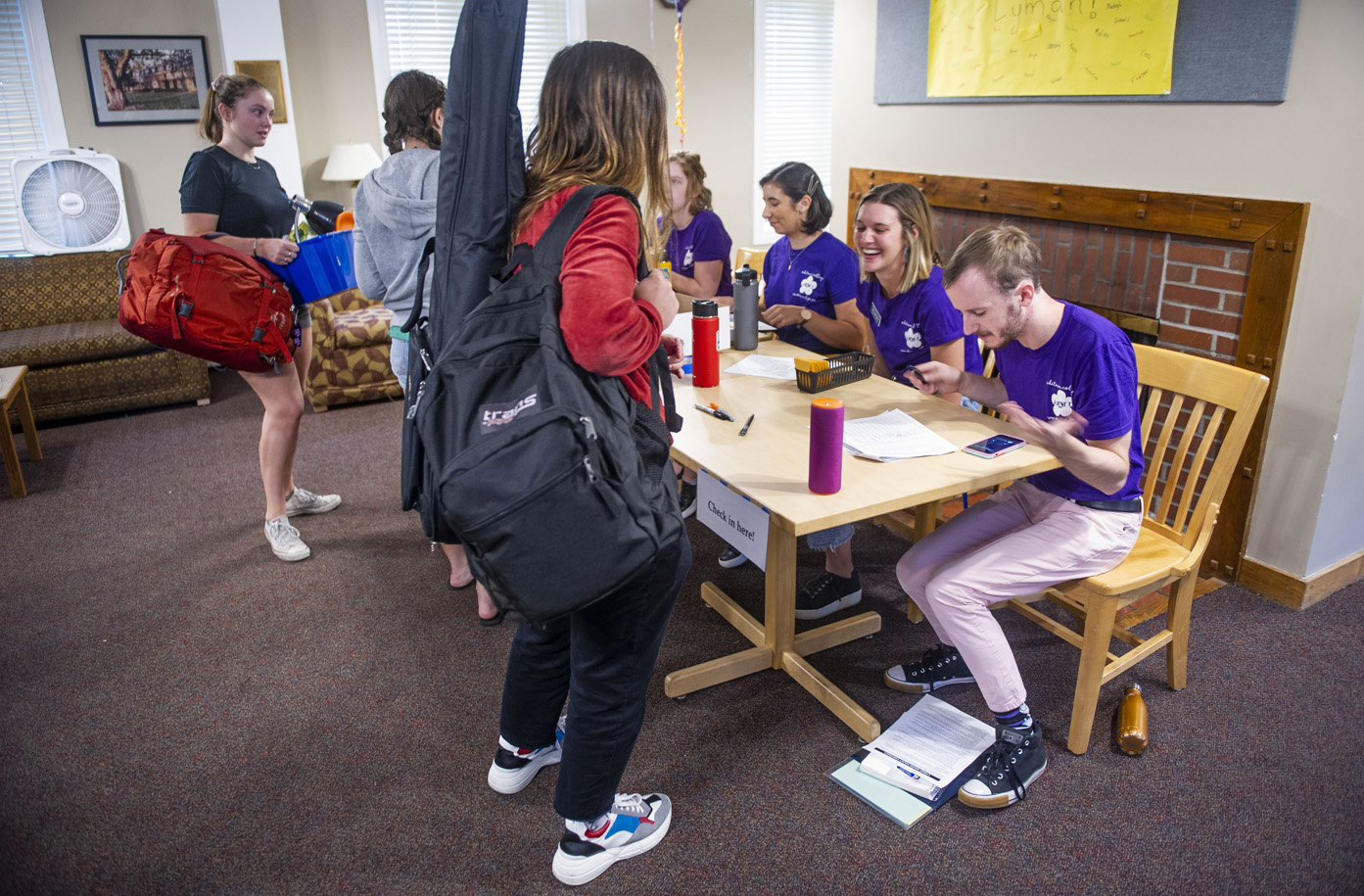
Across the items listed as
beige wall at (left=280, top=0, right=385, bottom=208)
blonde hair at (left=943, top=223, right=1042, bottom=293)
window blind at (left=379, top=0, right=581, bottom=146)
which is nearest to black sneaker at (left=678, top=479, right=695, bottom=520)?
blonde hair at (left=943, top=223, right=1042, bottom=293)

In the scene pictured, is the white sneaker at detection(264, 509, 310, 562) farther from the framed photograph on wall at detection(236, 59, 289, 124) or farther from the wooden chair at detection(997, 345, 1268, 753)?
the framed photograph on wall at detection(236, 59, 289, 124)

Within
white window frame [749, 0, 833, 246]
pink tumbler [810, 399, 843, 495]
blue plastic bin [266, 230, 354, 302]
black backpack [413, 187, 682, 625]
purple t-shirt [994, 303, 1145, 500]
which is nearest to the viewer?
black backpack [413, 187, 682, 625]

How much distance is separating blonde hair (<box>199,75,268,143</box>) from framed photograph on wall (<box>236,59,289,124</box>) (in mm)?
2257

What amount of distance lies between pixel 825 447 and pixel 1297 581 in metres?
1.69

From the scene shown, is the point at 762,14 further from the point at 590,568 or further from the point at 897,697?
the point at 590,568

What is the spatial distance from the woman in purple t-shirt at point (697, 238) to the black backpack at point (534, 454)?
2.00 m

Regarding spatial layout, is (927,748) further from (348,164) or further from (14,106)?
(14,106)

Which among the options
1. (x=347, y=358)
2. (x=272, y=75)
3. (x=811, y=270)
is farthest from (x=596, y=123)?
(x=272, y=75)

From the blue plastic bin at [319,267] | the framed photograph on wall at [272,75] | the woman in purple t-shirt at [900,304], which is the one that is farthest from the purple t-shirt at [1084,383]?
the framed photograph on wall at [272,75]

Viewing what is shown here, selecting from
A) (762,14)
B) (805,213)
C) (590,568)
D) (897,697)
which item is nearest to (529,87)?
(762,14)

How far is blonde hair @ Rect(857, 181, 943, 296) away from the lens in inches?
92.7

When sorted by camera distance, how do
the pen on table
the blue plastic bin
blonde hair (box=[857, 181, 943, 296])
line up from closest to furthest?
the pen on table < blonde hair (box=[857, 181, 943, 296]) < the blue plastic bin

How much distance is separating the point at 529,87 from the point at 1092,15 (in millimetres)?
3850

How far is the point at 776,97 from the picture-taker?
19.7 ft
